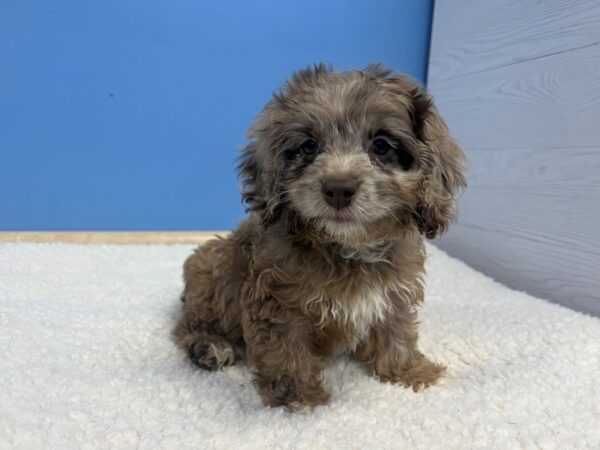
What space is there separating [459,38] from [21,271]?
11.7 feet

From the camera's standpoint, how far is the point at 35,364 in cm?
217

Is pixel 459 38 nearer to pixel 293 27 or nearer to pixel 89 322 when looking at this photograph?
pixel 293 27

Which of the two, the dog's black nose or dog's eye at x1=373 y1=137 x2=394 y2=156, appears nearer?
the dog's black nose

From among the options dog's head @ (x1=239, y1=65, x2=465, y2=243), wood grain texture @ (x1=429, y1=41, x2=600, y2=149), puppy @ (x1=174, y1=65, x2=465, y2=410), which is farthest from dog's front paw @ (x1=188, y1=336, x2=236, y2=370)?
wood grain texture @ (x1=429, y1=41, x2=600, y2=149)

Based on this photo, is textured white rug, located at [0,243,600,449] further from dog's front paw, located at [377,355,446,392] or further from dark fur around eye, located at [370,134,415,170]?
dark fur around eye, located at [370,134,415,170]

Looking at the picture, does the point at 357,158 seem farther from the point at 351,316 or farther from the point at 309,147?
the point at 351,316

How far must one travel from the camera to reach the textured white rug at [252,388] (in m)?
1.71

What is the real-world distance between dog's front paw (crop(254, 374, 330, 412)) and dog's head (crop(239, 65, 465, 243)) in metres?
0.64

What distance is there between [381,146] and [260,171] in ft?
1.60

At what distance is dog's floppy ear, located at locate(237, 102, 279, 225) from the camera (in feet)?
6.24

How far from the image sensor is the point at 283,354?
198cm

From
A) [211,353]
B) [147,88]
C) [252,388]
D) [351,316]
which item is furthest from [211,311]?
[147,88]

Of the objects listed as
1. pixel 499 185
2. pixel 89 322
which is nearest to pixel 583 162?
pixel 499 185

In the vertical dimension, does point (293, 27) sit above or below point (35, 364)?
above
